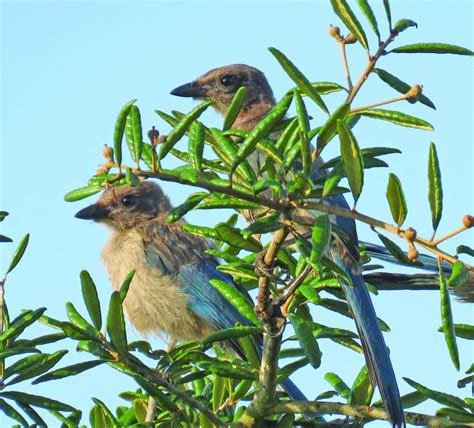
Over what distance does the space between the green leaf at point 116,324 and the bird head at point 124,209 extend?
347 centimetres

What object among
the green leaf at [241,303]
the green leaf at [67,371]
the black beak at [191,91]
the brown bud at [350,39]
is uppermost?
the black beak at [191,91]

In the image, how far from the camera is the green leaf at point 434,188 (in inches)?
107

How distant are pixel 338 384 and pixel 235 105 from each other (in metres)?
1.40

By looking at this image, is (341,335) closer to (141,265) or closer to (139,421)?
(139,421)

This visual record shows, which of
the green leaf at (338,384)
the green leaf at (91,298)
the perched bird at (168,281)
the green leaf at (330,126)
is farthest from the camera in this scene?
the perched bird at (168,281)

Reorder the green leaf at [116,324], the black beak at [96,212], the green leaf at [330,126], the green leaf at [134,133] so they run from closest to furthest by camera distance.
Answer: the green leaf at [330,126], the green leaf at [134,133], the green leaf at [116,324], the black beak at [96,212]

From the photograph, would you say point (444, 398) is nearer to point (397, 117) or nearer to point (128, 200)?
point (397, 117)

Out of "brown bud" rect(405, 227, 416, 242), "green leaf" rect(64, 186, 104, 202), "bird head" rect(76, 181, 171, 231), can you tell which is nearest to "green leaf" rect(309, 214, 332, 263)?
"brown bud" rect(405, 227, 416, 242)

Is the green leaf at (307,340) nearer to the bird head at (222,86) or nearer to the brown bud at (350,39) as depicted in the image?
the brown bud at (350,39)

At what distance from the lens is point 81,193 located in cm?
289

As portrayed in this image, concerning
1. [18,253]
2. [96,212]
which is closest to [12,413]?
[18,253]

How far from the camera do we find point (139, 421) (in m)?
4.16

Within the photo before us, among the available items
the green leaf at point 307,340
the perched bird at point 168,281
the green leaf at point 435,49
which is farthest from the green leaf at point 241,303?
the perched bird at point 168,281

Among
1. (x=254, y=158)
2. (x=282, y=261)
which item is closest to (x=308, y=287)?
(x=282, y=261)
